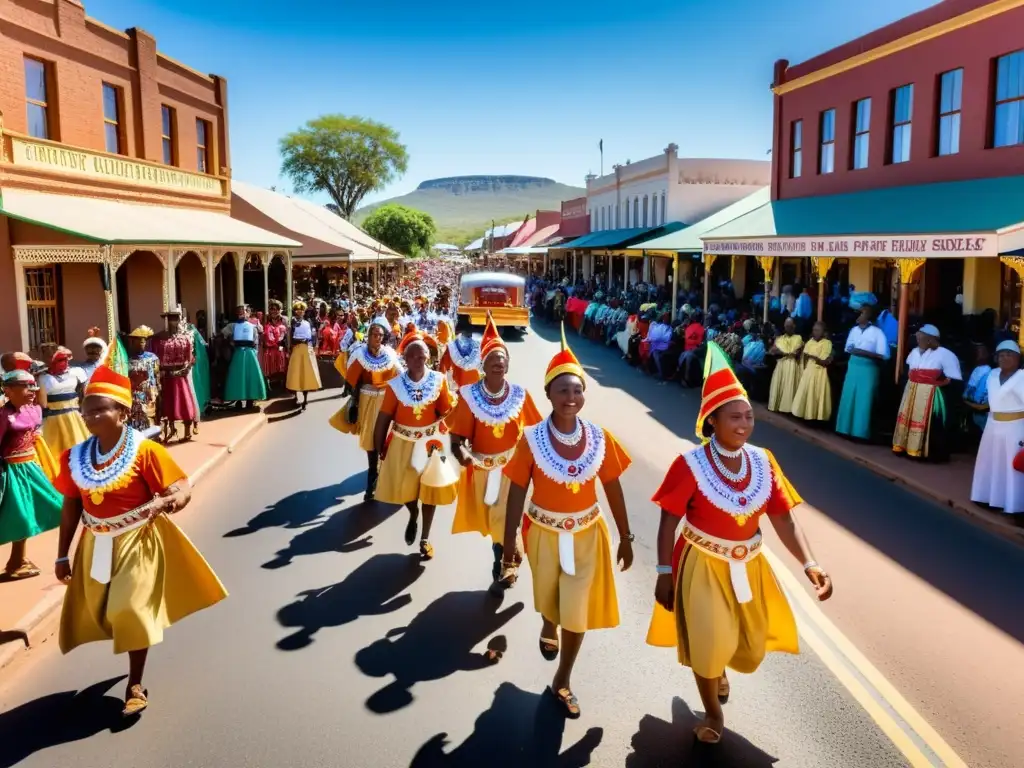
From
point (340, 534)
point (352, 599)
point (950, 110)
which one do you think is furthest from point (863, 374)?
point (352, 599)

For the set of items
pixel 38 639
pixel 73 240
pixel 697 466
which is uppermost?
pixel 73 240

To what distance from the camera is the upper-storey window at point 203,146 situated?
21828mm

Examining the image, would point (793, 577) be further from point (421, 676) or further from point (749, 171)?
point (749, 171)

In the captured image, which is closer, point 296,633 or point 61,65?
point 296,633

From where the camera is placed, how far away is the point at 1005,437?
842 centimetres

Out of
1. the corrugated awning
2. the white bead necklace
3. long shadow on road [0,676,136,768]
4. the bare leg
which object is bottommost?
long shadow on road [0,676,136,768]

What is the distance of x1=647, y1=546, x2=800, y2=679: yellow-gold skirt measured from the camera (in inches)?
166

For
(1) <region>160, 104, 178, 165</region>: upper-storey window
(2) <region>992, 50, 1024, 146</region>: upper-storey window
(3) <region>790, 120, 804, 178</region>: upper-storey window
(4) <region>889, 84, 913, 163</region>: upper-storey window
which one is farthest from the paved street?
(3) <region>790, 120, 804, 178</region>: upper-storey window

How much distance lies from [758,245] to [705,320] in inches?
105

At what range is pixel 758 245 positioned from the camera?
17234mm

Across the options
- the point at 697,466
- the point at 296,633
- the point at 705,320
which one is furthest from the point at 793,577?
the point at 705,320

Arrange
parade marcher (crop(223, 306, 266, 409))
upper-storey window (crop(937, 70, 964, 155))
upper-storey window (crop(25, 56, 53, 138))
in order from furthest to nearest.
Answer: upper-storey window (crop(937, 70, 964, 155))
upper-storey window (crop(25, 56, 53, 138))
parade marcher (crop(223, 306, 266, 409))

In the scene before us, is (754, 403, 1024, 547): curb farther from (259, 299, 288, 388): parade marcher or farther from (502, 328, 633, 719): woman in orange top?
(259, 299, 288, 388): parade marcher

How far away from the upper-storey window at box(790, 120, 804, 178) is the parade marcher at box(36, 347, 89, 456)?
18.8m
